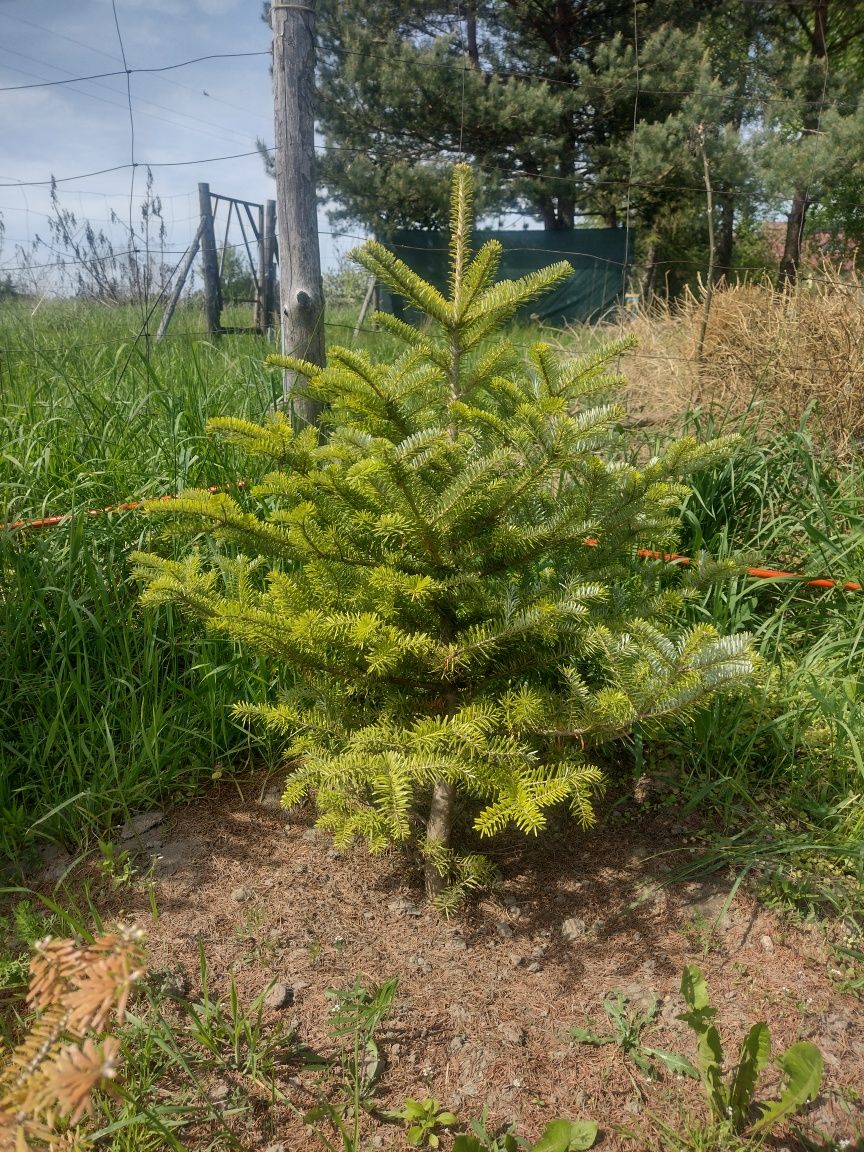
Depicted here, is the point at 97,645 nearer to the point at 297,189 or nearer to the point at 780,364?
the point at 297,189

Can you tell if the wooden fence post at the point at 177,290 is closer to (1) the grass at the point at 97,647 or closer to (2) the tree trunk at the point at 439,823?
(1) the grass at the point at 97,647

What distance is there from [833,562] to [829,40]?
13.3m

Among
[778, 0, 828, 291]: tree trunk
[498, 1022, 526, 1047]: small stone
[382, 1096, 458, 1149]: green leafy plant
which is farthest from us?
[778, 0, 828, 291]: tree trunk

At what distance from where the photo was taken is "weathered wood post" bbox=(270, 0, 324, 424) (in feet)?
8.35

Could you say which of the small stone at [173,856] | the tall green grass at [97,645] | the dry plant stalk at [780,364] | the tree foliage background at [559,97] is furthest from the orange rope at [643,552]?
the tree foliage background at [559,97]

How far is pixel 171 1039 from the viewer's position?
56.7 inches

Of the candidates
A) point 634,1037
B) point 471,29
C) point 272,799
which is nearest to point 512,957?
point 634,1037

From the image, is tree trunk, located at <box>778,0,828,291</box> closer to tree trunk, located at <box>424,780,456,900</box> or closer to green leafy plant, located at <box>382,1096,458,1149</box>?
tree trunk, located at <box>424,780,456,900</box>

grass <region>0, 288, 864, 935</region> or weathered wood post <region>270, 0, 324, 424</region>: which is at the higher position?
weathered wood post <region>270, 0, 324, 424</region>

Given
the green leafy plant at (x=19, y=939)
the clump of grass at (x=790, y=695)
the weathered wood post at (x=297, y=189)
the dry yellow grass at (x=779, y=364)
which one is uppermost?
the weathered wood post at (x=297, y=189)

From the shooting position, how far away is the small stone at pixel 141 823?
206 centimetres

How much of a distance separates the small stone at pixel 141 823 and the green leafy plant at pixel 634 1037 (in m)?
1.21

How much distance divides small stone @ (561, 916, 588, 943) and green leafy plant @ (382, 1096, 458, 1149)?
509 millimetres

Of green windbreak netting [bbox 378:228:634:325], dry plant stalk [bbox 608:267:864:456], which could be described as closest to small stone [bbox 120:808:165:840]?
dry plant stalk [bbox 608:267:864:456]
